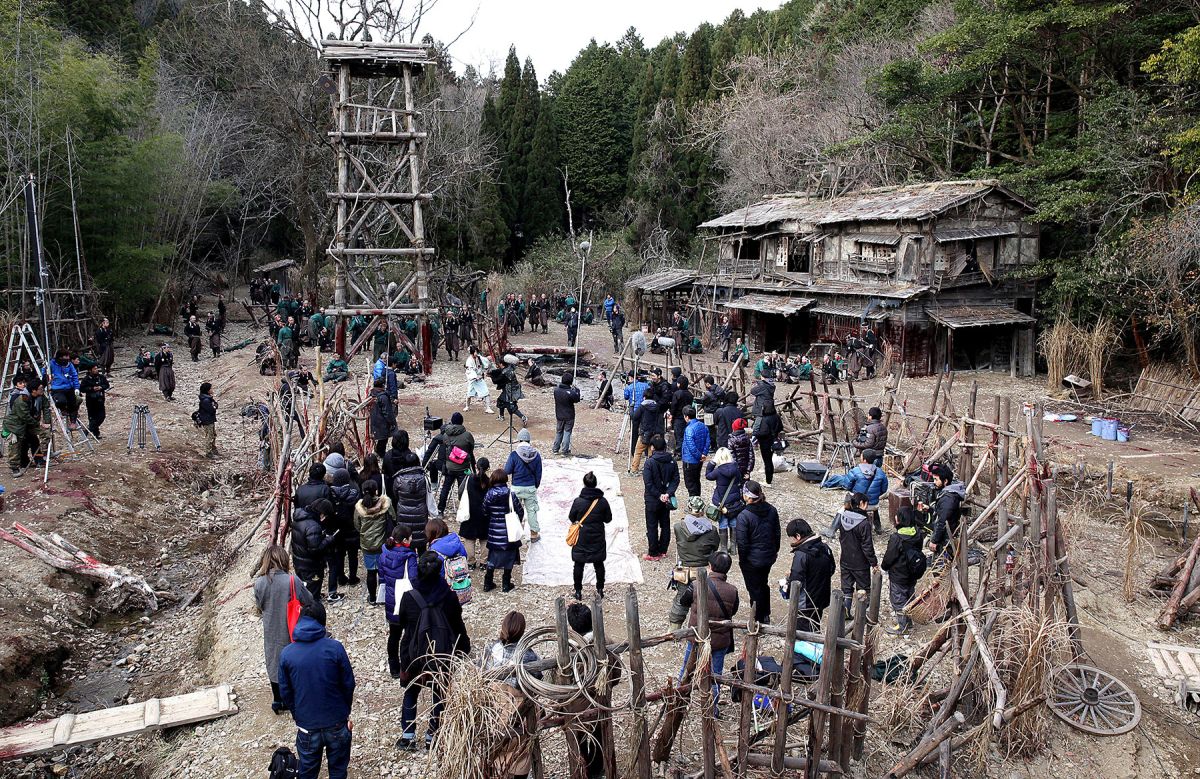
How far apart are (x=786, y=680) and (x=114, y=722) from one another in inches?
227

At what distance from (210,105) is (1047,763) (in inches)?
1355

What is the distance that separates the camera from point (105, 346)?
1966cm

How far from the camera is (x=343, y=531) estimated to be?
Result: 869cm

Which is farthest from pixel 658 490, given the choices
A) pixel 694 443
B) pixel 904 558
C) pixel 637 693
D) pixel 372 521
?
pixel 637 693

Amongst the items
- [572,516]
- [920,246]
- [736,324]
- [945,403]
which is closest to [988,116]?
[920,246]

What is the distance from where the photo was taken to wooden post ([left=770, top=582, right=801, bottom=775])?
5.40 meters

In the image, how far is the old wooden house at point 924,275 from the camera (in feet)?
76.5

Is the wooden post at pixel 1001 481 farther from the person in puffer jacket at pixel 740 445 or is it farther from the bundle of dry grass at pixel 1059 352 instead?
the bundle of dry grass at pixel 1059 352

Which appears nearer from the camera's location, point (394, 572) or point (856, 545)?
point (394, 572)

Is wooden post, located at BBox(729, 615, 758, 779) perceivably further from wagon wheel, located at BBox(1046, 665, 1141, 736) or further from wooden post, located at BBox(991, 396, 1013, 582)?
wagon wheel, located at BBox(1046, 665, 1141, 736)

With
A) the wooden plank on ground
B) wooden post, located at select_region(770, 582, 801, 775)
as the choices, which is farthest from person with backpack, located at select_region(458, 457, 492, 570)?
wooden post, located at select_region(770, 582, 801, 775)

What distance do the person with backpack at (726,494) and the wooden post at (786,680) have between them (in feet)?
12.2

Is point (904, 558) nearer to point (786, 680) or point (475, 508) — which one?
point (786, 680)

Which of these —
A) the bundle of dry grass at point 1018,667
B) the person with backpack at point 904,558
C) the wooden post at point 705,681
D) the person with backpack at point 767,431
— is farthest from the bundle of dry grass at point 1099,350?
the wooden post at point 705,681
